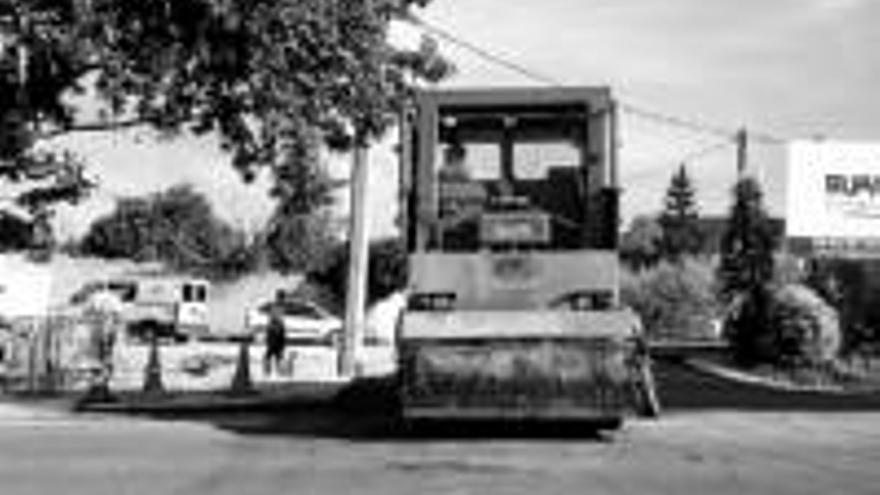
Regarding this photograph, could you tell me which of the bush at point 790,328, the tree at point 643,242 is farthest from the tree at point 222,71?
the tree at point 643,242

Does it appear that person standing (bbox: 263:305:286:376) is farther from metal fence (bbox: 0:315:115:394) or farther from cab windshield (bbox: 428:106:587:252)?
cab windshield (bbox: 428:106:587:252)

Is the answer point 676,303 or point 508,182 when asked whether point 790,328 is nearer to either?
point 508,182

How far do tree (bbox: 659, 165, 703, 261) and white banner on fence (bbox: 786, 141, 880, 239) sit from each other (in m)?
91.7

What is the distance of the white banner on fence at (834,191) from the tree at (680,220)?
91699 millimetres

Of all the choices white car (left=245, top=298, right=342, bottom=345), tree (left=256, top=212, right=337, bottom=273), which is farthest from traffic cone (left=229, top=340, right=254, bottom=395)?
tree (left=256, top=212, right=337, bottom=273)

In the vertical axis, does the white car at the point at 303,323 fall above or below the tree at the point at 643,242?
Result: below

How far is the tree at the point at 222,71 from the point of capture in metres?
20.6

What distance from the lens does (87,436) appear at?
66.1ft

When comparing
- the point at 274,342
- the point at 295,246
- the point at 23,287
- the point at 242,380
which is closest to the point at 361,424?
the point at 242,380

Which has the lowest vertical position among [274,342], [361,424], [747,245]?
[361,424]

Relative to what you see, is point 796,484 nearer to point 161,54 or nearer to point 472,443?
point 472,443

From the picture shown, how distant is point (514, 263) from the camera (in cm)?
2041

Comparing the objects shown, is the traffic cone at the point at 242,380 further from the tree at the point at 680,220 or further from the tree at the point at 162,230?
the tree at the point at 680,220

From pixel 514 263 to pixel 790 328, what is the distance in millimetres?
19716
